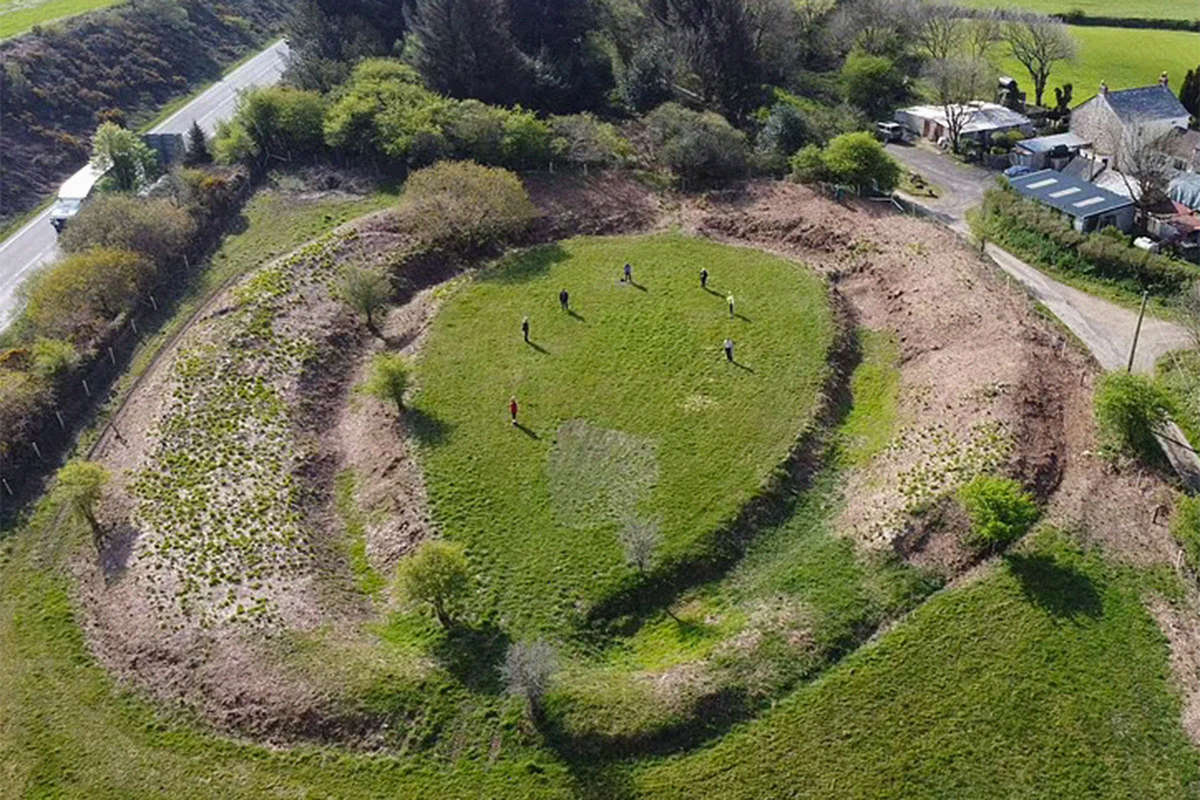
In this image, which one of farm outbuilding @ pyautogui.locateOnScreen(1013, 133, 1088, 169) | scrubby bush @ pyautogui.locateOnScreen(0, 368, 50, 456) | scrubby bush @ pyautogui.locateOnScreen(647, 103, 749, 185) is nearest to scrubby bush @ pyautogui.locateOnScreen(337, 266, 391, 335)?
scrubby bush @ pyautogui.locateOnScreen(0, 368, 50, 456)

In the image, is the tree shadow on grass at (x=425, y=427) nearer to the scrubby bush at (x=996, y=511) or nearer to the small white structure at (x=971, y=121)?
the scrubby bush at (x=996, y=511)

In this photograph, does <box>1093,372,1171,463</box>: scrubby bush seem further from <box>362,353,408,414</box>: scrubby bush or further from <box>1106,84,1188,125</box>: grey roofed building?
<box>1106,84,1188,125</box>: grey roofed building

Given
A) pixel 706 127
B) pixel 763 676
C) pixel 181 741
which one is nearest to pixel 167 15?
pixel 706 127

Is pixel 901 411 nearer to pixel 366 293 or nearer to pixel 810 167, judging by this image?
pixel 810 167

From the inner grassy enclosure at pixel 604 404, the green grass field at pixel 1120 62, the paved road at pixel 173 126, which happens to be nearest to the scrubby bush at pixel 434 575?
the inner grassy enclosure at pixel 604 404

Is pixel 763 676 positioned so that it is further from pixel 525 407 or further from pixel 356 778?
pixel 525 407
